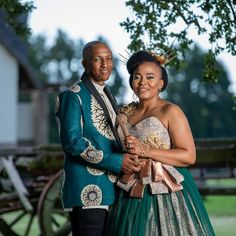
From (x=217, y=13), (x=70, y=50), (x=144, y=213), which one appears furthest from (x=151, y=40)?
(x=70, y=50)

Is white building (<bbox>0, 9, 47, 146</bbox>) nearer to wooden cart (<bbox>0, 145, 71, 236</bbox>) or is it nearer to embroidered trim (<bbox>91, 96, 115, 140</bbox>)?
wooden cart (<bbox>0, 145, 71, 236</bbox>)

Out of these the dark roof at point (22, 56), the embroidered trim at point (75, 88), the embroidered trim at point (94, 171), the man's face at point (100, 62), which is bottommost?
the embroidered trim at point (94, 171)

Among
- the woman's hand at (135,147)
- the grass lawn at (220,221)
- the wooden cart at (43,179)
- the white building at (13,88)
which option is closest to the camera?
the woman's hand at (135,147)

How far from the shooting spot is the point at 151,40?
5.55 metres

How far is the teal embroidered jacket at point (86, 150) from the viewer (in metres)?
3.68

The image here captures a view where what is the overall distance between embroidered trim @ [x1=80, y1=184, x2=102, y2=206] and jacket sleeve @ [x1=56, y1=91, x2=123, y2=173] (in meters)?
0.11

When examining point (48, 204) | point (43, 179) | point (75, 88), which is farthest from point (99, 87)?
point (43, 179)

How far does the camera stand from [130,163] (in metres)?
3.63

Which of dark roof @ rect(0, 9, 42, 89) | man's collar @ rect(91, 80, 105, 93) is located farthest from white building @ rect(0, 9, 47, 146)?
man's collar @ rect(91, 80, 105, 93)

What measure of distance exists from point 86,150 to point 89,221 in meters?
0.35

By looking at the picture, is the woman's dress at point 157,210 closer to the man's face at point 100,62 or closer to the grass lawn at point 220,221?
the man's face at point 100,62

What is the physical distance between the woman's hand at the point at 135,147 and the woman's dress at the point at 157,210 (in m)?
0.08

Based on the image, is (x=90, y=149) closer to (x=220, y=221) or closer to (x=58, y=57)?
(x=220, y=221)

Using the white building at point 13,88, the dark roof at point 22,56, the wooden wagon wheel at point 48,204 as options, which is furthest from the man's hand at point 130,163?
the white building at point 13,88
